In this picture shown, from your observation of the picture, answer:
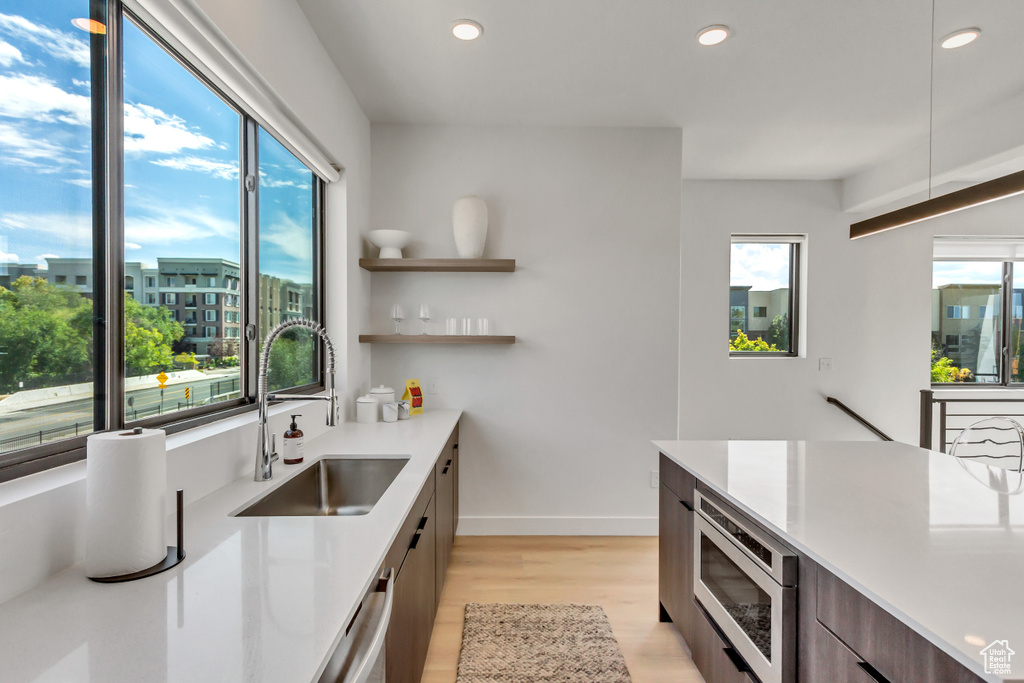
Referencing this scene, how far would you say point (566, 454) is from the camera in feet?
10.8

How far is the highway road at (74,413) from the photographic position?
1033mm

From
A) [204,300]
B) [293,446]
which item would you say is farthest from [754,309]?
[204,300]

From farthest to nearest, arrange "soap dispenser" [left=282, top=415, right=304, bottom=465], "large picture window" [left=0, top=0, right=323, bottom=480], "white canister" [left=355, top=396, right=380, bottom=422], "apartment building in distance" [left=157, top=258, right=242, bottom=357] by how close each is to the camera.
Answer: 1. "white canister" [left=355, top=396, right=380, bottom=422]
2. "soap dispenser" [left=282, top=415, right=304, bottom=465]
3. "apartment building in distance" [left=157, top=258, right=242, bottom=357]
4. "large picture window" [left=0, top=0, right=323, bottom=480]

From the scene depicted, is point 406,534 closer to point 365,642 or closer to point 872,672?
point 365,642

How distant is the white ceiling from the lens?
211 cm

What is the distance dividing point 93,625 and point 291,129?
1.89 metres

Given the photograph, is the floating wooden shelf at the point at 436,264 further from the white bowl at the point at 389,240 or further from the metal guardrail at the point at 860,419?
the metal guardrail at the point at 860,419

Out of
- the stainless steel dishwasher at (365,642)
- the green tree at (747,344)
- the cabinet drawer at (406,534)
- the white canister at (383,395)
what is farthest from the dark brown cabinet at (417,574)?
the green tree at (747,344)

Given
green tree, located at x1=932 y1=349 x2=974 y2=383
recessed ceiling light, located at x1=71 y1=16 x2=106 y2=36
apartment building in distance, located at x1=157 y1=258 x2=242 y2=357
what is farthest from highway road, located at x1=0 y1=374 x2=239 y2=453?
green tree, located at x1=932 y1=349 x2=974 y2=383

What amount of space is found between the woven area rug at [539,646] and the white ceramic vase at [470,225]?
1.99 meters

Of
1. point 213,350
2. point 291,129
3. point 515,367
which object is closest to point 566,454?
point 515,367

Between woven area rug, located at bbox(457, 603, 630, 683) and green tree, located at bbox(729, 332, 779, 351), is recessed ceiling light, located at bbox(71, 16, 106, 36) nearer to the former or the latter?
woven area rug, located at bbox(457, 603, 630, 683)

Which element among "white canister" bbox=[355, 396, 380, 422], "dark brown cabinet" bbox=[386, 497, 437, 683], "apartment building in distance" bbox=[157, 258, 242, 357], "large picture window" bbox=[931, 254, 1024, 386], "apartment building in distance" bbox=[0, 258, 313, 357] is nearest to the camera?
"apartment building in distance" bbox=[0, 258, 313, 357]

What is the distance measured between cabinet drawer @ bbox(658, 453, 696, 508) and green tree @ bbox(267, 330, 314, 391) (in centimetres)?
174
